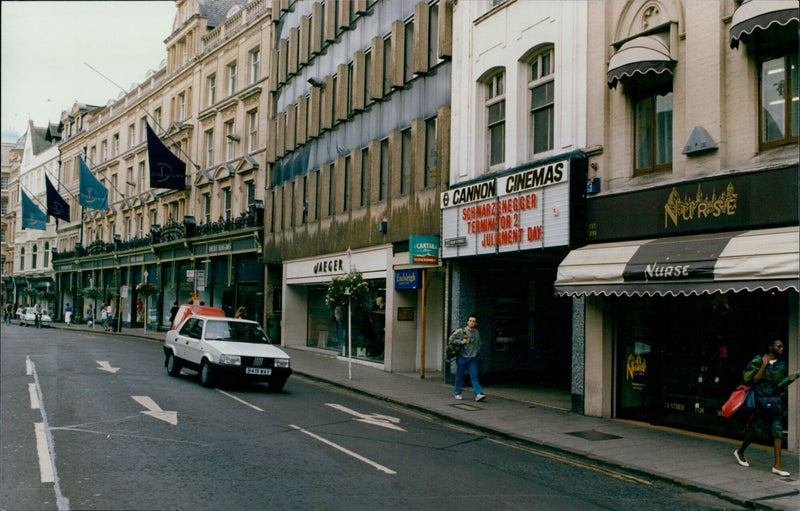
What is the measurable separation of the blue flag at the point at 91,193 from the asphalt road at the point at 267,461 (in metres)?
33.3

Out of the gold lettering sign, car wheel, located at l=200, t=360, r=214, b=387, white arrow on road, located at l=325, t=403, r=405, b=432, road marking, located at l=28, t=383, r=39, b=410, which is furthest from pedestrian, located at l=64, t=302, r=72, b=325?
the gold lettering sign

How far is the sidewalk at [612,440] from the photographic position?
29.9 feet

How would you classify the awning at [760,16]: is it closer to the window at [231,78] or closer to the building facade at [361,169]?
the building facade at [361,169]

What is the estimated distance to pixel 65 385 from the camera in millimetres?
16328

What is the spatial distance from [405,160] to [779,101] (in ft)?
42.1

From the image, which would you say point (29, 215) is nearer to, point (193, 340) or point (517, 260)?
point (193, 340)

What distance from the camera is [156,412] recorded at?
41.9 feet

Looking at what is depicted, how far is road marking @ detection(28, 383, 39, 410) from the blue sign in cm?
1009

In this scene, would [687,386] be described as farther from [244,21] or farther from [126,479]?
[244,21]

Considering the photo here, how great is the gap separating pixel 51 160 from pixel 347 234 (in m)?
54.1

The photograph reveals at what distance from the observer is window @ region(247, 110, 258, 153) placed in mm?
36344

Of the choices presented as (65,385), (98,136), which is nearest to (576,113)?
(65,385)

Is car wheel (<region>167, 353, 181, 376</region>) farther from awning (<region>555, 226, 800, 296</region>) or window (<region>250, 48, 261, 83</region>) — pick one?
window (<region>250, 48, 261, 83</region>)

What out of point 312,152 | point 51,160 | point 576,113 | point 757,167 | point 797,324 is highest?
point 51,160
